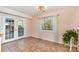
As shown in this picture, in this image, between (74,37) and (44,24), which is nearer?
(74,37)

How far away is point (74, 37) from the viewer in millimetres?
1497

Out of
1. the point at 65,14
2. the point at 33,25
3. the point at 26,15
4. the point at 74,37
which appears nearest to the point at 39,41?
the point at 33,25

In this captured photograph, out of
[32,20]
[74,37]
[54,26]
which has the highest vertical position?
[32,20]

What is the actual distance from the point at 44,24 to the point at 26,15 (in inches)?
18.9

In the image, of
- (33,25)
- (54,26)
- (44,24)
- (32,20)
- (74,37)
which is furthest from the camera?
(33,25)

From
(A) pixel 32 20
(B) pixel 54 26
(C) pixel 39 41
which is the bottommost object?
(C) pixel 39 41
